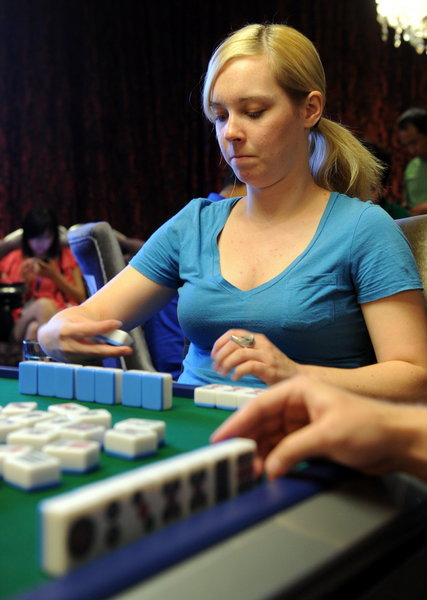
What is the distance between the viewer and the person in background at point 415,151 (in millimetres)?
4602

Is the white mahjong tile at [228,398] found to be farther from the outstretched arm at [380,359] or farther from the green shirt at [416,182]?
the green shirt at [416,182]

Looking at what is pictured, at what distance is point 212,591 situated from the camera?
46 cm

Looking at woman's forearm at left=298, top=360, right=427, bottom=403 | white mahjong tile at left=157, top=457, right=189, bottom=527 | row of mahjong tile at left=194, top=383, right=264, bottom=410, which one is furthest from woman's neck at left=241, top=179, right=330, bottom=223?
white mahjong tile at left=157, top=457, right=189, bottom=527

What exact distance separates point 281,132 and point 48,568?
1305 mm

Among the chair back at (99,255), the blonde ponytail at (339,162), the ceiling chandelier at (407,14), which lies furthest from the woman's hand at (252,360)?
the ceiling chandelier at (407,14)

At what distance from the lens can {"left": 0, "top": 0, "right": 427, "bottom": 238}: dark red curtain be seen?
550cm

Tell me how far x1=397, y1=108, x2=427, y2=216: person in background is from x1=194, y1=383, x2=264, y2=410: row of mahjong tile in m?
3.61

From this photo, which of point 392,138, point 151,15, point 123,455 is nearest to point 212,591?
point 123,455

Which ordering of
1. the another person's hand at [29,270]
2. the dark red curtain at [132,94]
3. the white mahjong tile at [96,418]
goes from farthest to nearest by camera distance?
1. the dark red curtain at [132,94]
2. the another person's hand at [29,270]
3. the white mahjong tile at [96,418]

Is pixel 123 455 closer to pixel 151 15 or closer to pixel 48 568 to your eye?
pixel 48 568

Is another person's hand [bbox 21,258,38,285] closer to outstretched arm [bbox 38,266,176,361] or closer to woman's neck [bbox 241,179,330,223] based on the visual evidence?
outstretched arm [bbox 38,266,176,361]

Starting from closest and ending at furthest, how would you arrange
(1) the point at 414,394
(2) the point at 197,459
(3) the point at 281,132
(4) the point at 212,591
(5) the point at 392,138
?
(4) the point at 212,591, (2) the point at 197,459, (1) the point at 414,394, (3) the point at 281,132, (5) the point at 392,138

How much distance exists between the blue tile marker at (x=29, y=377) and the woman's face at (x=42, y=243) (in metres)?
3.52

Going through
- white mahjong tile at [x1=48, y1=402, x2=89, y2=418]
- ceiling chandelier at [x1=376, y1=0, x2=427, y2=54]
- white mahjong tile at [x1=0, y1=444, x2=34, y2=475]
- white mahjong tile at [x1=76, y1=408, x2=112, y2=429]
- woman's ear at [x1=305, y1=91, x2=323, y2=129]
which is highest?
ceiling chandelier at [x1=376, y1=0, x2=427, y2=54]
